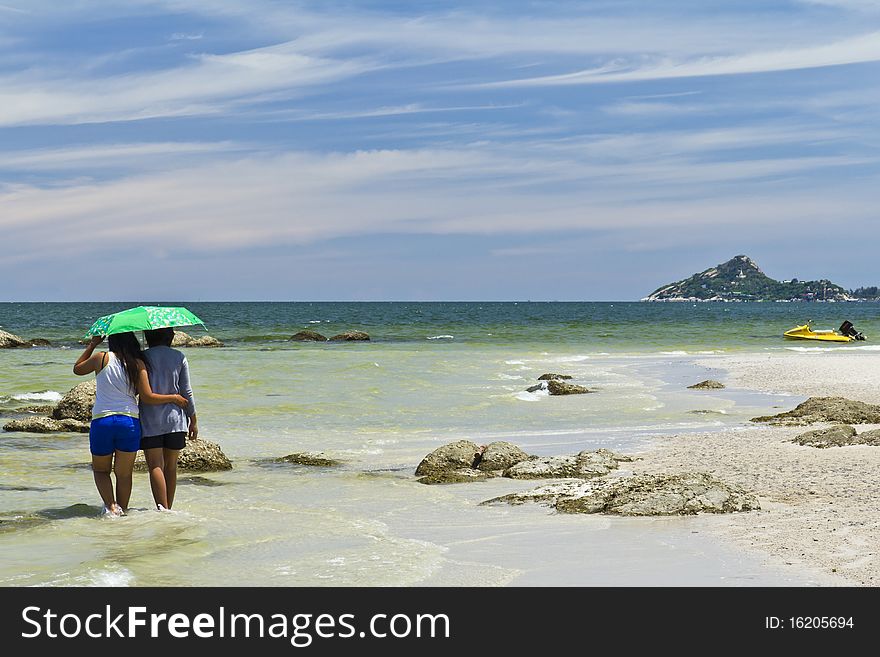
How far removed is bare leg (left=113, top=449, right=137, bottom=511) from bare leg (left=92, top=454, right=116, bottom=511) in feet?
0.22

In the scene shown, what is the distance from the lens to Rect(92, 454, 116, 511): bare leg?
31.2ft

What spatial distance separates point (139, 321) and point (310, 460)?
495 cm

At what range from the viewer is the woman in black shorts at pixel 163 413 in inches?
372

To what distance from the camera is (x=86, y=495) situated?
11258 mm

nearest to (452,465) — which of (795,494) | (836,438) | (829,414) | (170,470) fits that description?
(170,470)

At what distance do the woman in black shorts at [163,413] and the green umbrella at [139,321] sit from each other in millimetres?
155

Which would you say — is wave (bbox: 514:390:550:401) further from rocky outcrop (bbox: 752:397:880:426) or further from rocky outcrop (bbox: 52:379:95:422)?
rocky outcrop (bbox: 52:379:95:422)

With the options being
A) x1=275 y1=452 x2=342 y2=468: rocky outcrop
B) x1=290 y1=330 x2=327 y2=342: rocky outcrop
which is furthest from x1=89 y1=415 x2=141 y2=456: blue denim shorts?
x1=290 y1=330 x2=327 y2=342: rocky outcrop

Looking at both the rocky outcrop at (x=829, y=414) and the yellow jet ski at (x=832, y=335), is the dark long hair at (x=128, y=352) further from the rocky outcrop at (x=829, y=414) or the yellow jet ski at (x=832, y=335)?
the yellow jet ski at (x=832, y=335)

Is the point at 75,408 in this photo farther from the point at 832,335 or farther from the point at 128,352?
the point at 832,335

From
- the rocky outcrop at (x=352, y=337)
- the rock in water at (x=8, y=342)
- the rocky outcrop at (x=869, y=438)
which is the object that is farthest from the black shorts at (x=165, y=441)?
the rocky outcrop at (x=352, y=337)
